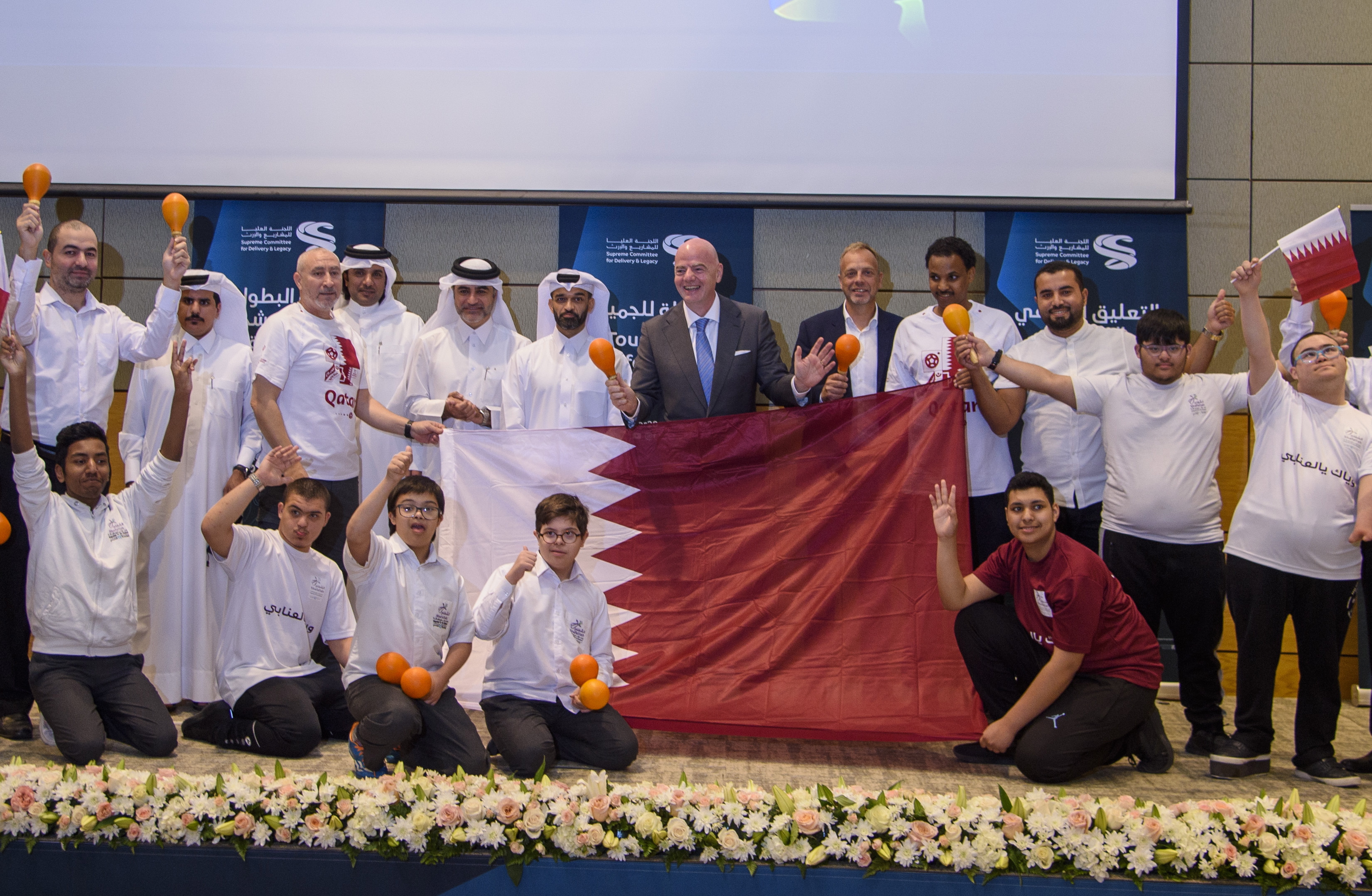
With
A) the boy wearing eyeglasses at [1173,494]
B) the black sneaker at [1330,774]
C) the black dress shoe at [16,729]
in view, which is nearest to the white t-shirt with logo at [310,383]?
the black dress shoe at [16,729]

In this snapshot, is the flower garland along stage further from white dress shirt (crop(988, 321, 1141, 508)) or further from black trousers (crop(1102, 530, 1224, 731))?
white dress shirt (crop(988, 321, 1141, 508))

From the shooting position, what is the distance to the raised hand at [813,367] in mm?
3908

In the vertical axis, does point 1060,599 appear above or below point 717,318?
below

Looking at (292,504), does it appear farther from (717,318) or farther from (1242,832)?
(1242,832)

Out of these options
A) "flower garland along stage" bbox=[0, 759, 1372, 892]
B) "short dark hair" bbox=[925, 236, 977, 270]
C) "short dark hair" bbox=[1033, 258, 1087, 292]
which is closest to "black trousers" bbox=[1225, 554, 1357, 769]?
"flower garland along stage" bbox=[0, 759, 1372, 892]

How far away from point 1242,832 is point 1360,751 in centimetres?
181

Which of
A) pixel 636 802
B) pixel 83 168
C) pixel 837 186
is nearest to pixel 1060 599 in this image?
pixel 636 802

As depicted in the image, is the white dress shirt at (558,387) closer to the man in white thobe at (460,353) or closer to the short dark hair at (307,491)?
the man in white thobe at (460,353)

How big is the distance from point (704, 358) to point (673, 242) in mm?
1164

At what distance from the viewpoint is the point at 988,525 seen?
4.21 metres

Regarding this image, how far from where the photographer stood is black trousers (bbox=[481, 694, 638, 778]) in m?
3.38

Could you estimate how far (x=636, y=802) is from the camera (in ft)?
9.06

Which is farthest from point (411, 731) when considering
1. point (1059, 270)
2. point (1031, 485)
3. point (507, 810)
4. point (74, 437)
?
point (1059, 270)

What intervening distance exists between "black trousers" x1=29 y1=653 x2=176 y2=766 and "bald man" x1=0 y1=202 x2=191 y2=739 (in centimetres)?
30
